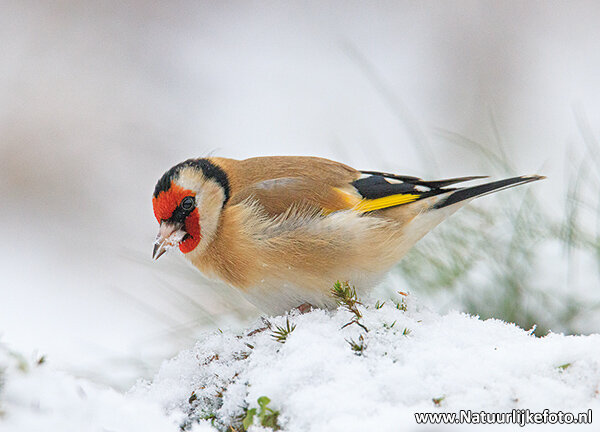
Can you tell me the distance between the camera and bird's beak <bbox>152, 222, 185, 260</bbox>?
2.34 metres

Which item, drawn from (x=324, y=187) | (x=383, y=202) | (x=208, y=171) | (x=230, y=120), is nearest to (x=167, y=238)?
(x=208, y=171)

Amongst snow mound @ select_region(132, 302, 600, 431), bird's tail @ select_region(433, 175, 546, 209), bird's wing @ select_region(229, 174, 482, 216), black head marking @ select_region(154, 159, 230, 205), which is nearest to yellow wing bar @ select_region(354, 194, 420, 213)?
bird's wing @ select_region(229, 174, 482, 216)

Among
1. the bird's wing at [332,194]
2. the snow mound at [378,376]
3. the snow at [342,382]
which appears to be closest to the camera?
the snow at [342,382]

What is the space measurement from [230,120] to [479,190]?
391 centimetres

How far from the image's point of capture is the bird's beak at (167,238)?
7.66 feet

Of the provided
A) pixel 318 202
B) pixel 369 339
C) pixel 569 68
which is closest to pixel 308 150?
pixel 569 68

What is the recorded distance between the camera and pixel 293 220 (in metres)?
2.26

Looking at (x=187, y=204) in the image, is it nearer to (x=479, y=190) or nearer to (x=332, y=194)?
(x=332, y=194)

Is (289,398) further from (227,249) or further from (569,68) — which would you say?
(569,68)

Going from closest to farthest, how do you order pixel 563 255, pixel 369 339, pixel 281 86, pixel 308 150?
pixel 369 339 < pixel 563 255 < pixel 308 150 < pixel 281 86

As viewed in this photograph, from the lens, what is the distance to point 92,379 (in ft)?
8.96

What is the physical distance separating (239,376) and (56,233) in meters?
4.13

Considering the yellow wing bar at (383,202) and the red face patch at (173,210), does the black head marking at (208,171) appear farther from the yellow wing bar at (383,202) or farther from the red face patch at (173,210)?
the yellow wing bar at (383,202)

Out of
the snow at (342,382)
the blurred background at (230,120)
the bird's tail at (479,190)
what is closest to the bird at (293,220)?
the bird's tail at (479,190)
